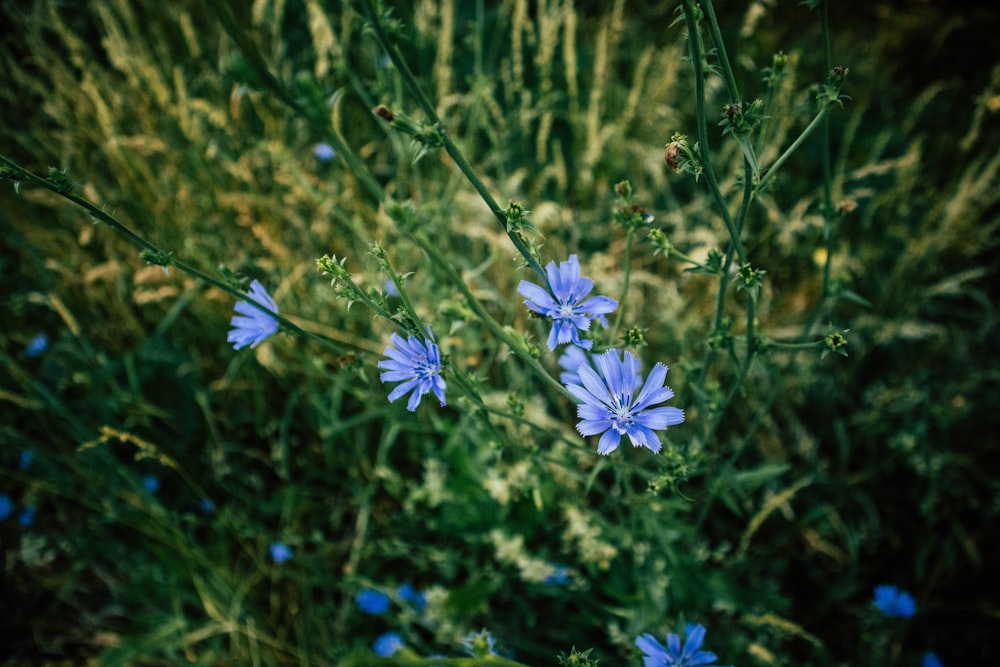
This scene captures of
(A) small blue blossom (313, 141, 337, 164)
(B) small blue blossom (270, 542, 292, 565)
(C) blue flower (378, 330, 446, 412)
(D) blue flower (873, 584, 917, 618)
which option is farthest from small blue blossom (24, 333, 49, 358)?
(D) blue flower (873, 584, 917, 618)

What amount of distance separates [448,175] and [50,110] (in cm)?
194

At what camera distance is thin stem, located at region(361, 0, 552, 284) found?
1062 millimetres

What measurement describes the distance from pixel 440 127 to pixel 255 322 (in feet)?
2.45

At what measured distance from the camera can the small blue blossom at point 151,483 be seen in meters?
2.67

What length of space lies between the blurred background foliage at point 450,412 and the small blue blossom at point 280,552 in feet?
0.24

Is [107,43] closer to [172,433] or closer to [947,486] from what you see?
[172,433]

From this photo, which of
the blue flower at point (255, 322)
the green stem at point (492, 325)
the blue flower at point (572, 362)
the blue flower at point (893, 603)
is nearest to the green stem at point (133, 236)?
the blue flower at point (255, 322)

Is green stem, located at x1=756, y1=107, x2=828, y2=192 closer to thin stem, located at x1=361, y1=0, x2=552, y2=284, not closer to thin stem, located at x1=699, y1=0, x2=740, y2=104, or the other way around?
thin stem, located at x1=699, y1=0, x2=740, y2=104

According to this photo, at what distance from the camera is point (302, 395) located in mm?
2742

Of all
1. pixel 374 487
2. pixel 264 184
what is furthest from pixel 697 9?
pixel 264 184

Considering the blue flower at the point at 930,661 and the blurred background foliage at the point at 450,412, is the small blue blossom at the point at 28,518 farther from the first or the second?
the blue flower at the point at 930,661

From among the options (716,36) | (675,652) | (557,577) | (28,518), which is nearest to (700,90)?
(716,36)

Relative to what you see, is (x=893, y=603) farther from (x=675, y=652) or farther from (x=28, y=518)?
(x=28, y=518)

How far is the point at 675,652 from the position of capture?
152 cm
